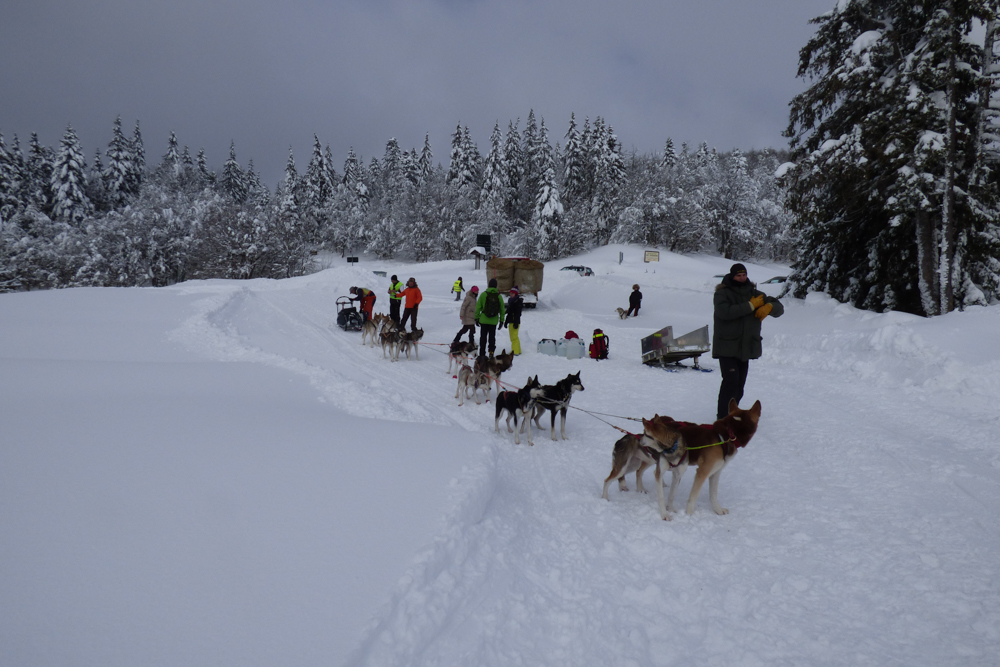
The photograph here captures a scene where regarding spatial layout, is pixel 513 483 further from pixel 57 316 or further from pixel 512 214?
pixel 512 214

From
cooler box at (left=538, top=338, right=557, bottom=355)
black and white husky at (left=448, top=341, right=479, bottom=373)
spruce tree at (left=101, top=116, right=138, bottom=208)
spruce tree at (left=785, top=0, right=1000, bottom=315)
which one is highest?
spruce tree at (left=101, top=116, right=138, bottom=208)

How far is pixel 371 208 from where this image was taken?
204 feet

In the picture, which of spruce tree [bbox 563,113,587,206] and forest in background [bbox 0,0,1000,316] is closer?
forest in background [bbox 0,0,1000,316]

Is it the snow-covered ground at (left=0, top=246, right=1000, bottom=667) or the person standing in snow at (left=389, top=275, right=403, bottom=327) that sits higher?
the person standing in snow at (left=389, top=275, right=403, bottom=327)

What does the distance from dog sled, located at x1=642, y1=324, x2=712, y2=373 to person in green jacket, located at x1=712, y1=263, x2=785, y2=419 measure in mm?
4167

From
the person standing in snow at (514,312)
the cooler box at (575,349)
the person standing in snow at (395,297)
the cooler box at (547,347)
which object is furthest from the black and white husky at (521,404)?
the person standing in snow at (395,297)

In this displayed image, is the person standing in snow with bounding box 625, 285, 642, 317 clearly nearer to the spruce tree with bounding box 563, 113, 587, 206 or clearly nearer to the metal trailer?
the metal trailer

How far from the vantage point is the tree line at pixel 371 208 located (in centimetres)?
3509

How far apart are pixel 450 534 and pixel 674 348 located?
8.25m

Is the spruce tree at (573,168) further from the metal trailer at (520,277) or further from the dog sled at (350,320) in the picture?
the dog sled at (350,320)

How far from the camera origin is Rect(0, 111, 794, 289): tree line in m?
35.1

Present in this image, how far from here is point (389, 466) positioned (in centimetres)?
417

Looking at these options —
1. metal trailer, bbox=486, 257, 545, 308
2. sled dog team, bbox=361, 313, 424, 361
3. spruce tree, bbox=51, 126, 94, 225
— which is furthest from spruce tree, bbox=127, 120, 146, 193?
sled dog team, bbox=361, 313, 424, 361

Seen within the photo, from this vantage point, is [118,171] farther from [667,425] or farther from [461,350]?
[667,425]
